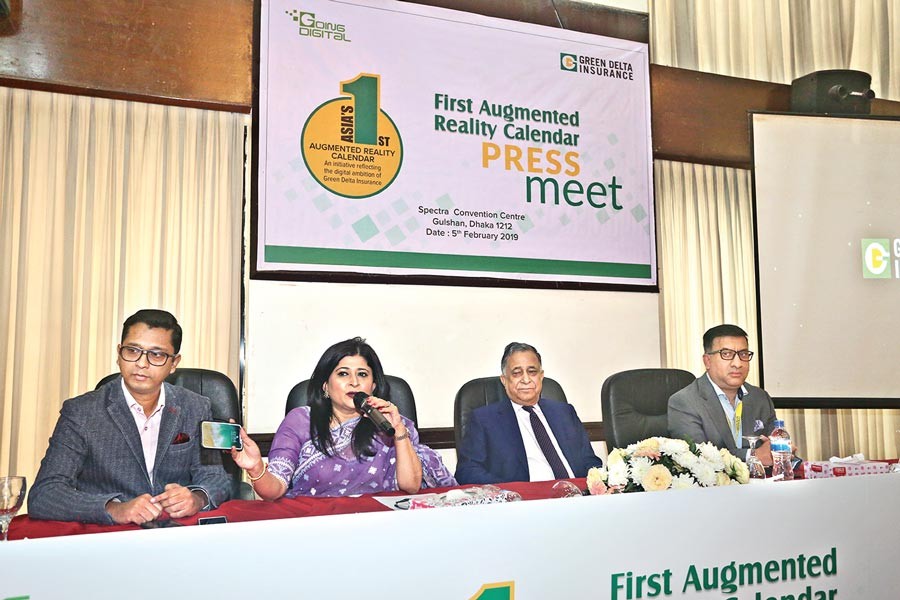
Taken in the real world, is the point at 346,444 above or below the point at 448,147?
below

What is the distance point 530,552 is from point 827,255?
358cm

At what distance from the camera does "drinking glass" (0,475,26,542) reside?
1.59m

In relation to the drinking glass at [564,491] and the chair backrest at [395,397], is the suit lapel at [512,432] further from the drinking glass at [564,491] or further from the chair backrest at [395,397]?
the drinking glass at [564,491]

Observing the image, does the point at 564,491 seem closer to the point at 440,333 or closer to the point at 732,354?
the point at 732,354

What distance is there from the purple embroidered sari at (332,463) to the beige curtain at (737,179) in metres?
2.34

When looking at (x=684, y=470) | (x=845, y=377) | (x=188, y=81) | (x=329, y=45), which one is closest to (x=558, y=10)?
(x=329, y=45)

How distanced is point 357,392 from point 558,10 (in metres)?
2.68

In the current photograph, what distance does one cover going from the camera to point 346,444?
246 cm

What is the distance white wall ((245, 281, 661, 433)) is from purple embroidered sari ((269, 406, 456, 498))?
3.25 feet

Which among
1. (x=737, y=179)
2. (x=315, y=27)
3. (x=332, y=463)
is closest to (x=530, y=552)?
(x=332, y=463)

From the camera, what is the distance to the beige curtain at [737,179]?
437 centimetres

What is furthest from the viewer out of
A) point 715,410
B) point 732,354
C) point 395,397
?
point 732,354

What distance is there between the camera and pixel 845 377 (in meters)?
4.00

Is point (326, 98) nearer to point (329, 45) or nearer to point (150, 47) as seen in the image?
point (329, 45)
